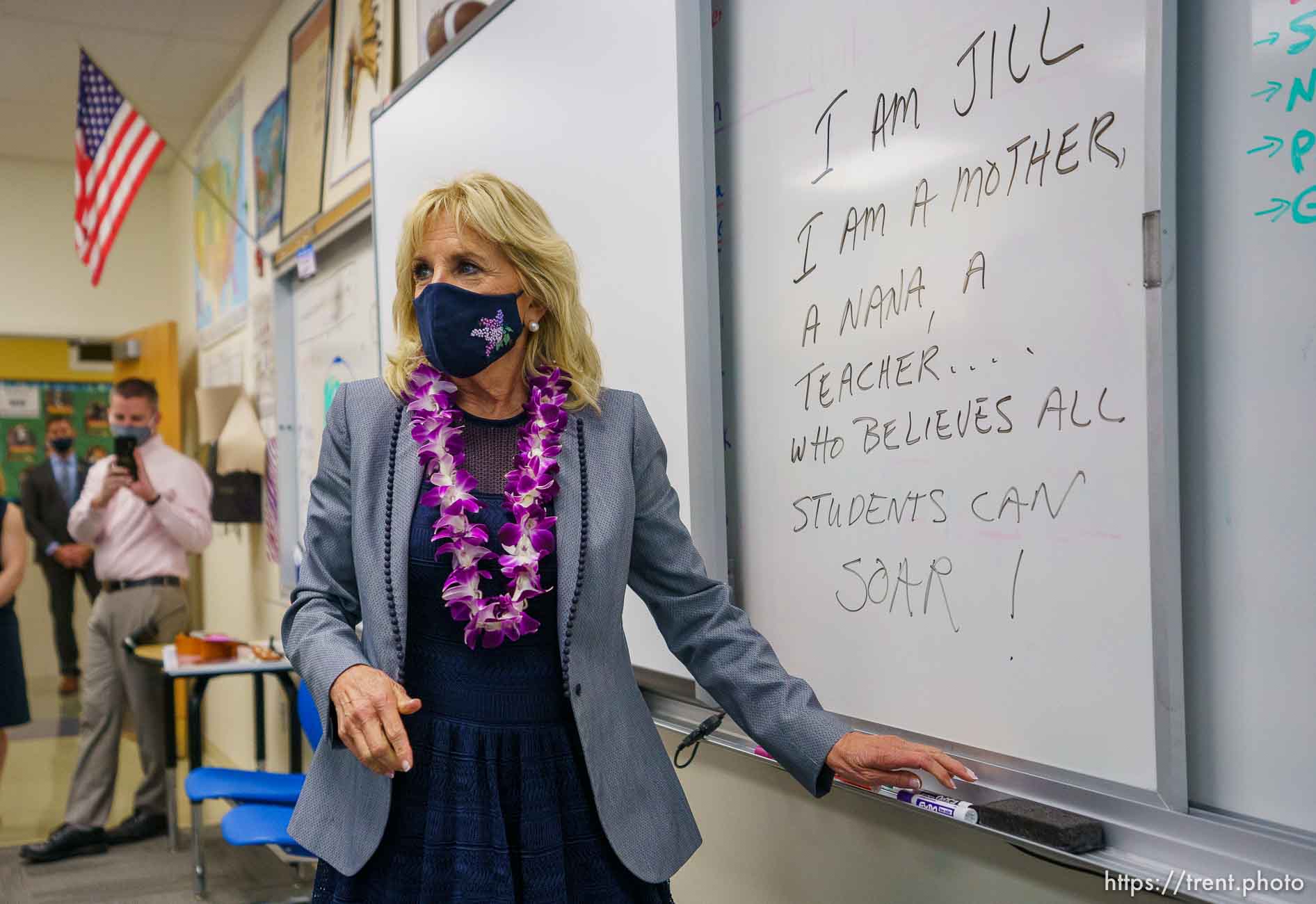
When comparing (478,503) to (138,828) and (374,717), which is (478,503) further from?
(138,828)

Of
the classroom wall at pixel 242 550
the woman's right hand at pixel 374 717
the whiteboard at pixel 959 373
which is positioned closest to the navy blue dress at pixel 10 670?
the classroom wall at pixel 242 550

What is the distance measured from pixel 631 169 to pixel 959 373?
2.58 ft

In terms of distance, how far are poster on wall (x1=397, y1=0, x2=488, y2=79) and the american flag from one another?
73.6 inches

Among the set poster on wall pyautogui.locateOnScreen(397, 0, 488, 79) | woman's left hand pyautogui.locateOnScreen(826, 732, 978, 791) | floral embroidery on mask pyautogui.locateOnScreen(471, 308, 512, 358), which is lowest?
woman's left hand pyautogui.locateOnScreen(826, 732, 978, 791)

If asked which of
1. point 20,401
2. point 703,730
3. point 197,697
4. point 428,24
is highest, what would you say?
point 428,24

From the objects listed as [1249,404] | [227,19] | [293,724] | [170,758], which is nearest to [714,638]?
[1249,404]

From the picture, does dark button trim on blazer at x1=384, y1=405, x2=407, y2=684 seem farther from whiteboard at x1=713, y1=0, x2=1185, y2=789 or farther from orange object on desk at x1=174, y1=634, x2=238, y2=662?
orange object on desk at x1=174, y1=634, x2=238, y2=662

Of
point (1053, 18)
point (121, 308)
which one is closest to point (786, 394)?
point (1053, 18)

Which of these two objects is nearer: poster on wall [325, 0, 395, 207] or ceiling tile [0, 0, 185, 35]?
poster on wall [325, 0, 395, 207]

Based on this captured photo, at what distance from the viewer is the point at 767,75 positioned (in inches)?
64.8

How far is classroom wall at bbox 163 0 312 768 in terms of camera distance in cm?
487

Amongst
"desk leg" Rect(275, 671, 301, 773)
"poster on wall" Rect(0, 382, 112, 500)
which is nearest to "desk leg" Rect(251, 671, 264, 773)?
"desk leg" Rect(275, 671, 301, 773)

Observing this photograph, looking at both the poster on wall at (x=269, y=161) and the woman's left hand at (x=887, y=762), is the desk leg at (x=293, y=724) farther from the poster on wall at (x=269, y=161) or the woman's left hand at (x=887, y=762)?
the woman's left hand at (x=887, y=762)

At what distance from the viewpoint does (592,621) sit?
4.41ft
